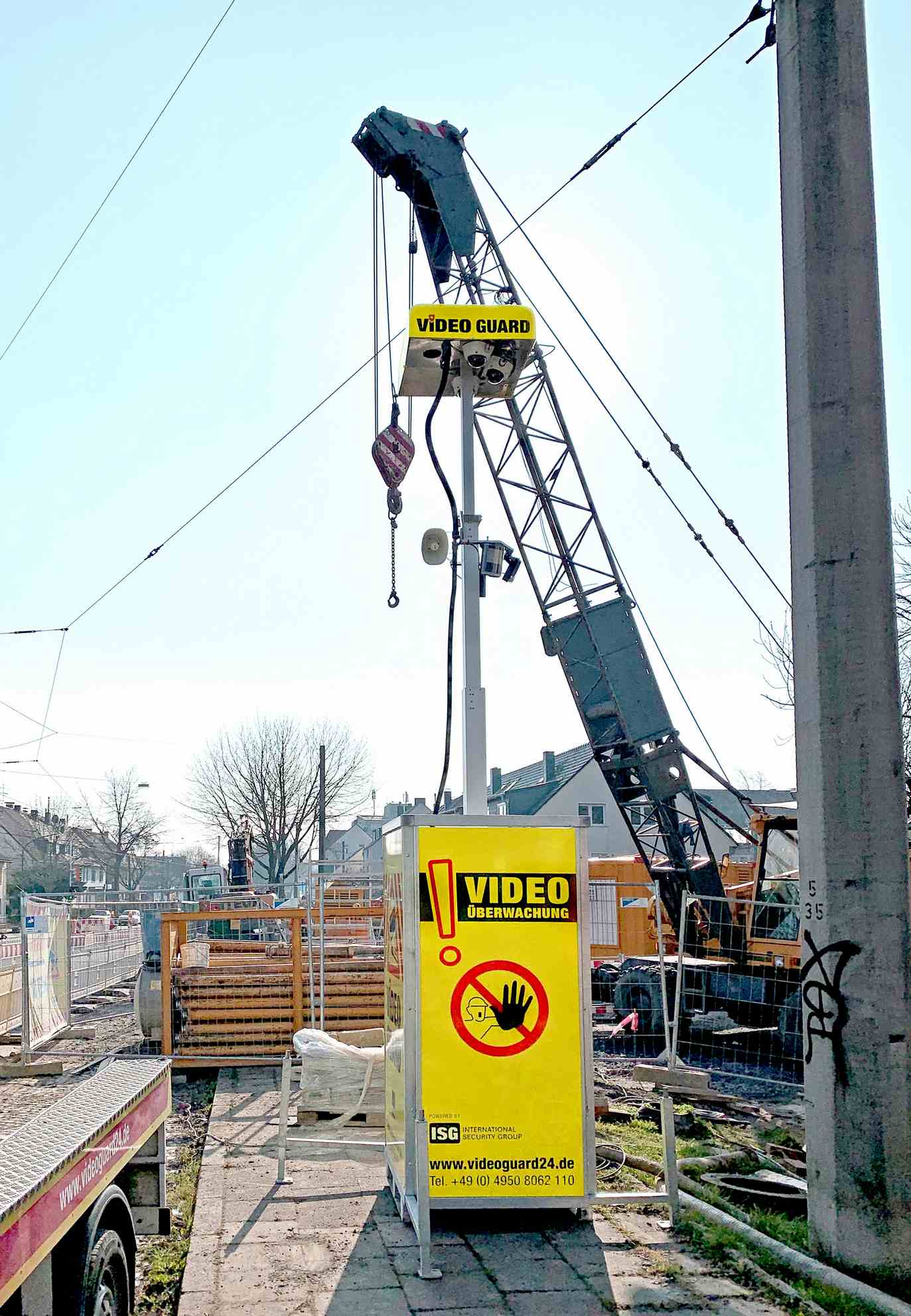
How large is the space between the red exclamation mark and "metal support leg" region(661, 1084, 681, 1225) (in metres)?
1.46

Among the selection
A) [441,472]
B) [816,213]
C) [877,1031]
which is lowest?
[877,1031]

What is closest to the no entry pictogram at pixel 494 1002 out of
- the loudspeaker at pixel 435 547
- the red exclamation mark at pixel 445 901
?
the red exclamation mark at pixel 445 901

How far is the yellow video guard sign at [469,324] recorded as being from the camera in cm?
711

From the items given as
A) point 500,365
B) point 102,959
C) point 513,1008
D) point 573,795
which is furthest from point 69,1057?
point 573,795

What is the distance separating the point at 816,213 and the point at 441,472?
8.90 feet

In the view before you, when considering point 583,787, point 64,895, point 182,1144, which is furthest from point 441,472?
point 583,787

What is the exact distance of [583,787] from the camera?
2094 inches

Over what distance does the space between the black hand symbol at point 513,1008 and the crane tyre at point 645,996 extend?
7.81 m

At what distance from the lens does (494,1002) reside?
243 inches

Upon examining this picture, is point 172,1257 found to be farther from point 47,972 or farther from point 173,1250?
point 47,972

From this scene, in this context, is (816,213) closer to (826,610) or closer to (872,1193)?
(826,610)

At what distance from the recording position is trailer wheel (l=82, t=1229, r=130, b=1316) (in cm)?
380

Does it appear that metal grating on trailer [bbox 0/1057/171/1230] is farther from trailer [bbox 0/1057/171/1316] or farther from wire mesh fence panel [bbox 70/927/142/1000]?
wire mesh fence panel [bbox 70/927/142/1000]

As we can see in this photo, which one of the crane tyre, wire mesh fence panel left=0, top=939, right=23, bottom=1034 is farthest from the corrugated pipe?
wire mesh fence panel left=0, top=939, right=23, bottom=1034
